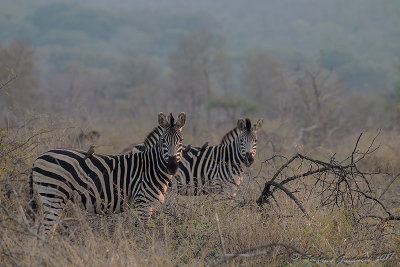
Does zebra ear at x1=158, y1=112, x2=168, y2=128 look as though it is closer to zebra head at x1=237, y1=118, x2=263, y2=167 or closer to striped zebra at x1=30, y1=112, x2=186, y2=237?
striped zebra at x1=30, y1=112, x2=186, y2=237

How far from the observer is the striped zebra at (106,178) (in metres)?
5.15

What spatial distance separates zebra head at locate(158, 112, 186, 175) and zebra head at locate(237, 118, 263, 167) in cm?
171

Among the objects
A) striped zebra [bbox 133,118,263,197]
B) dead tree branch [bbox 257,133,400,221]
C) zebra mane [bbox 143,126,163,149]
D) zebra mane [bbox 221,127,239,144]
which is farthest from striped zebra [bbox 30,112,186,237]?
zebra mane [bbox 221,127,239,144]

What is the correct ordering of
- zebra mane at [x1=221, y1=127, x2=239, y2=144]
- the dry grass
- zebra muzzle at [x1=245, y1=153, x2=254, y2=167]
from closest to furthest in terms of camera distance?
the dry grass, zebra muzzle at [x1=245, y1=153, x2=254, y2=167], zebra mane at [x1=221, y1=127, x2=239, y2=144]

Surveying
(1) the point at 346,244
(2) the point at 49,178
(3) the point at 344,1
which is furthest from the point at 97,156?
(3) the point at 344,1

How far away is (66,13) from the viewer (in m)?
86.1

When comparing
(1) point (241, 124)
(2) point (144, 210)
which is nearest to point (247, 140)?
(1) point (241, 124)

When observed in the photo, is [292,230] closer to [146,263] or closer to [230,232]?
[230,232]

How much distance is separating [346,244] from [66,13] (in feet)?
286

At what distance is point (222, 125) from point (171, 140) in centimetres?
1233

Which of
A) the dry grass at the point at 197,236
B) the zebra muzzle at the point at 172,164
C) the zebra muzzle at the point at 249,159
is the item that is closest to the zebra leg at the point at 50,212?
the dry grass at the point at 197,236

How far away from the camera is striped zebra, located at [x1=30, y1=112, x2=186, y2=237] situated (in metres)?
5.15

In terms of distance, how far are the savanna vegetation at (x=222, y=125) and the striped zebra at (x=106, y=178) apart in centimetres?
26

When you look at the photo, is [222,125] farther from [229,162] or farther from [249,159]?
[249,159]
